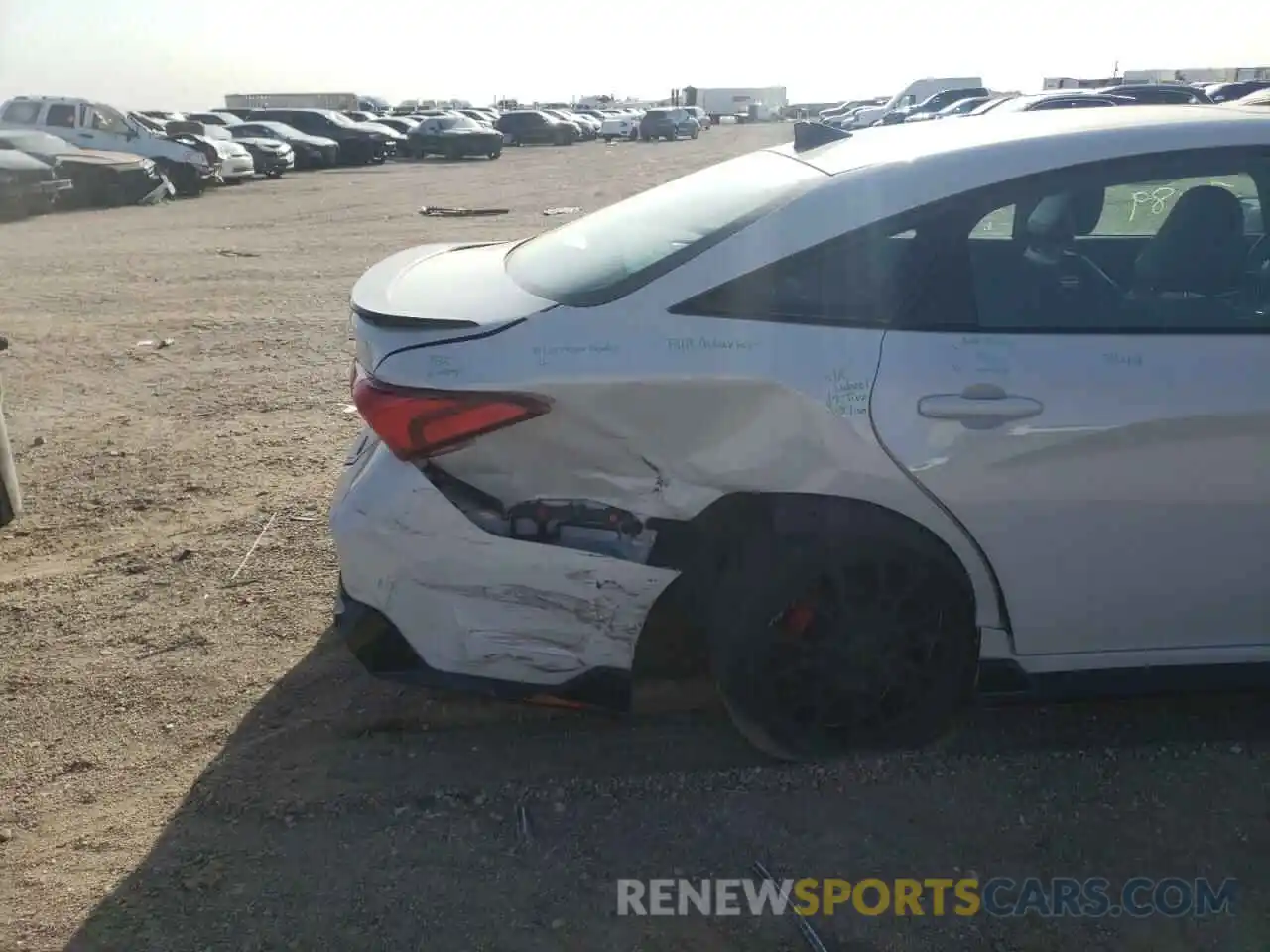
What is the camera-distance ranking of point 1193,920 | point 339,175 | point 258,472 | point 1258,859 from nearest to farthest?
point 1193,920, point 1258,859, point 258,472, point 339,175

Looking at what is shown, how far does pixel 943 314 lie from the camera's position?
9.11 feet

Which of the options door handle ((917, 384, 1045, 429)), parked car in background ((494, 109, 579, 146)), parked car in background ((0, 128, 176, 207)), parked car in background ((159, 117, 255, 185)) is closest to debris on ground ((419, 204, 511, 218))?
parked car in background ((0, 128, 176, 207))

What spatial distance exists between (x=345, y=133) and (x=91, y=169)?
13893 mm

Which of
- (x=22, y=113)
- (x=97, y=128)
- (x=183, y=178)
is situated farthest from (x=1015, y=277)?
(x=22, y=113)

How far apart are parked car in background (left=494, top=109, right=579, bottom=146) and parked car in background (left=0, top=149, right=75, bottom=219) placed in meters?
29.4

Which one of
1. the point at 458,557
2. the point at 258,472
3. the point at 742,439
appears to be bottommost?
the point at 258,472

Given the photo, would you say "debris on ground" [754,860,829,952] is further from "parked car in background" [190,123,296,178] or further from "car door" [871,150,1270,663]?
"parked car in background" [190,123,296,178]

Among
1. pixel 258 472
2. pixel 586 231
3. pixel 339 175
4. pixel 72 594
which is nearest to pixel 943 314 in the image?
pixel 586 231

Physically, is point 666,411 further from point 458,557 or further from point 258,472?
point 258,472

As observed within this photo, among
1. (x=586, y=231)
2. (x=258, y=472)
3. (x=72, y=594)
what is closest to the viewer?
(x=586, y=231)

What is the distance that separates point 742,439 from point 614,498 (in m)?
0.36

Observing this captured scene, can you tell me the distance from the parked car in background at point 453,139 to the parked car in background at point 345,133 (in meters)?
2.17

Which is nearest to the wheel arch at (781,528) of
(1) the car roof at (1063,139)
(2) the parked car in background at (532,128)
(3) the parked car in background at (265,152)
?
(1) the car roof at (1063,139)
